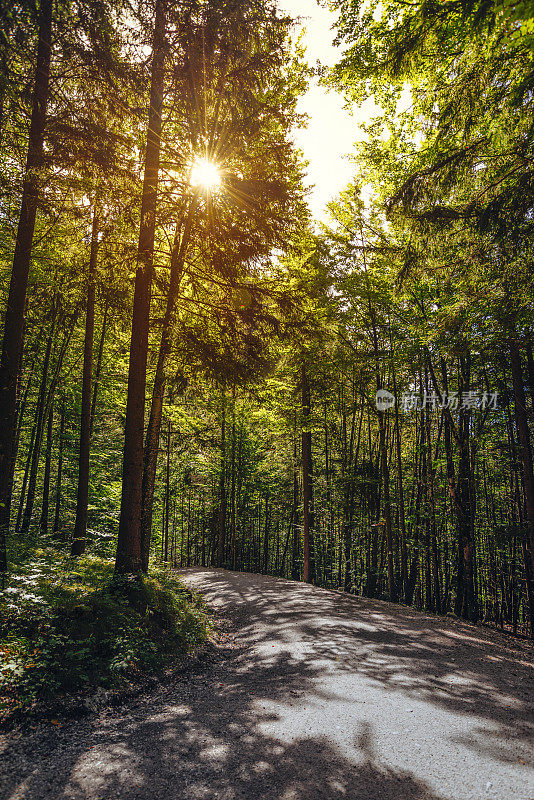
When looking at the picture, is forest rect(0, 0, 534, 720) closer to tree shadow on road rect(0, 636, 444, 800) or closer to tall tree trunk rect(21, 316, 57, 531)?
tree shadow on road rect(0, 636, 444, 800)

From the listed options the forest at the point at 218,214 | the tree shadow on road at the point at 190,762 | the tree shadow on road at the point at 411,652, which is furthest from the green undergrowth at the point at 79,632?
the tree shadow on road at the point at 411,652

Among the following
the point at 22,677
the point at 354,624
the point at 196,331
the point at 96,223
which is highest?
the point at 96,223

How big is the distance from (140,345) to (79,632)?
4872mm

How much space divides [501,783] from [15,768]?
12.5 feet

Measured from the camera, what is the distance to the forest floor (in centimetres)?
301

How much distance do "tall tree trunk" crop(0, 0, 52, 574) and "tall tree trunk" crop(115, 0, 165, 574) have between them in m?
1.77

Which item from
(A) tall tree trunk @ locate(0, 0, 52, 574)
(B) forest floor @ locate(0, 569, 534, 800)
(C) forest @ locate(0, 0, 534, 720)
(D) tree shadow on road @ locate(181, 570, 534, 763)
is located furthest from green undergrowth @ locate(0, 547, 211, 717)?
(D) tree shadow on road @ locate(181, 570, 534, 763)

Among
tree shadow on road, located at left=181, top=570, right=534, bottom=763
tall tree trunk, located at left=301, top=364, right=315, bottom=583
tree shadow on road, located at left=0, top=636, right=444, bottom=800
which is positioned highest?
tall tree trunk, located at left=301, top=364, right=315, bottom=583

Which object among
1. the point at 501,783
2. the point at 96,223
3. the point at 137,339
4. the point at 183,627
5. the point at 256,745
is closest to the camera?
the point at 501,783

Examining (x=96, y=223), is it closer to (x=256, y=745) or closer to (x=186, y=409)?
(x=186, y=409)

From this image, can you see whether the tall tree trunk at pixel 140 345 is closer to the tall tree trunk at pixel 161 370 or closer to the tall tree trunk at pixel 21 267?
the tall tree trunk at pixel 161 370

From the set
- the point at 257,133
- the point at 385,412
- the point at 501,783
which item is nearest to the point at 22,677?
the point at 501,783

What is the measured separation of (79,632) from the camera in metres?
5.30

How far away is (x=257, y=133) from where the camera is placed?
8078mm
